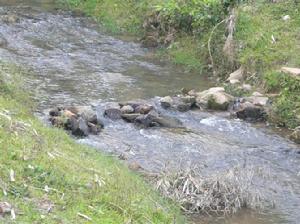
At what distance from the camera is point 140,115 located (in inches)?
566

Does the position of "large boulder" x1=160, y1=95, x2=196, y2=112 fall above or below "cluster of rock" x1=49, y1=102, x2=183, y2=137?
below

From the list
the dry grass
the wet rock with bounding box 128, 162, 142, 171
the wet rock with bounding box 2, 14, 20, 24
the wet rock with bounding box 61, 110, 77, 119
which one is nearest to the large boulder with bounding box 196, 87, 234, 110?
the wet rock with bounding box 61, 110, 77, 119

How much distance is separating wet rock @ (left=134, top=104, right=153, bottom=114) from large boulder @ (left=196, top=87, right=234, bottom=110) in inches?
62.7

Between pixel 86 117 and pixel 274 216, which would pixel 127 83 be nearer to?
pixel 86 117

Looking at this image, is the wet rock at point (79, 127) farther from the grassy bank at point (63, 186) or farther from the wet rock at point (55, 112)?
the grassy bank at point (63, 186)

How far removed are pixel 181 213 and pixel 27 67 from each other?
9.42 metres

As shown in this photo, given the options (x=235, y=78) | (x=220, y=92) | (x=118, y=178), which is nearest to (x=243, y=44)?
(x=235, y=78)

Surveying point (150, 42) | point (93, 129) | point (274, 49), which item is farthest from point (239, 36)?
point (93, 129)

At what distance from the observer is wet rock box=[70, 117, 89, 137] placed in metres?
13.0

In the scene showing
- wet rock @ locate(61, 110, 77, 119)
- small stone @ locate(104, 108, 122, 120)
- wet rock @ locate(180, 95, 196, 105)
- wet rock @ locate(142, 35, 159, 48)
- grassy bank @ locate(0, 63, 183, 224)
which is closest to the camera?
grassy bank @ locate(0, 63, 183, 224)

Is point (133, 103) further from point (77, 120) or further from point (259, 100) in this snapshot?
point (259, 100)

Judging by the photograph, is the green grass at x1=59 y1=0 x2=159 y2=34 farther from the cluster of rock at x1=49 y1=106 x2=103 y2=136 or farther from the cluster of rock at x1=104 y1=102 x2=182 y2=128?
the cluster of rock at x1=49 y1=106 x2=103 y2=136

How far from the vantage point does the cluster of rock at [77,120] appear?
13.1 meters

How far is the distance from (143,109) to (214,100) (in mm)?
1998
